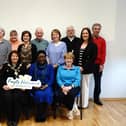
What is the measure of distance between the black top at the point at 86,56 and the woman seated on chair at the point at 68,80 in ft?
0.75

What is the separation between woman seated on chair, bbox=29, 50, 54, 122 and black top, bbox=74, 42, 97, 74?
20.6 inches

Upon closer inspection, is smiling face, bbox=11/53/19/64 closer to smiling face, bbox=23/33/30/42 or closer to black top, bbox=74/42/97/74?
smiling face, bbox=23/33/30/42

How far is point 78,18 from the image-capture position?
5043 mm

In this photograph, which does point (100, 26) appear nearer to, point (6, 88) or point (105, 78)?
point (105, 78)

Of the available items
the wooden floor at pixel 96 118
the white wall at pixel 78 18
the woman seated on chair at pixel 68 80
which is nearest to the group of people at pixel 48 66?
the woman seated on chair at pixel 68 80

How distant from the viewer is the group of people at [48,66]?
156 inches

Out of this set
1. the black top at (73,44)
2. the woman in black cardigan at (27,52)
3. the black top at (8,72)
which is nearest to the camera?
the black top at (8,72)

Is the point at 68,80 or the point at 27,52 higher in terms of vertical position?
the point at 27,52

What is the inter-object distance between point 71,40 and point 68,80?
0.82 metres

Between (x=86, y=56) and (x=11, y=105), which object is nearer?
(x=11, y=105)

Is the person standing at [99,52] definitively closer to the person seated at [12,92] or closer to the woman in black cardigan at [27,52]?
the woman in black cardigan at [27,52]

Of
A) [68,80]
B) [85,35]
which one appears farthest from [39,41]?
[68,80]

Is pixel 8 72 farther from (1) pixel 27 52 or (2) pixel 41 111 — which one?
(2) pixel 41 111

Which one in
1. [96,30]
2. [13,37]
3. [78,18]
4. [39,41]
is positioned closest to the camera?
[13,37]
